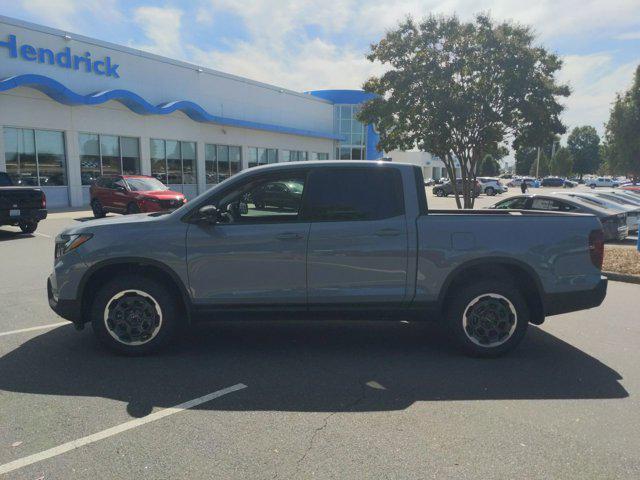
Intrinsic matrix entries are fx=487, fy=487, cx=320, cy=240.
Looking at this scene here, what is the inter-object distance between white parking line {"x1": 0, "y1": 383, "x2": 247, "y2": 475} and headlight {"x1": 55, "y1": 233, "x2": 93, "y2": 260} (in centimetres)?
188

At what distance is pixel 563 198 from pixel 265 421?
37.1 ft

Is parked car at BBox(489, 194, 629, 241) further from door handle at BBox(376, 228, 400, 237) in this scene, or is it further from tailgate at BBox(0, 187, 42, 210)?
tailgate at BBox(0, 187, 42, 210)

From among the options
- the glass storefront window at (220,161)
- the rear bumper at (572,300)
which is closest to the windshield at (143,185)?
the glass storefront window at (220,161)

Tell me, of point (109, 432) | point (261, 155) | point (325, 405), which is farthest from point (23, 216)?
point (261, 155)

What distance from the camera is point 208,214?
4.43 m

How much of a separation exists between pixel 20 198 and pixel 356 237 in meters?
11.9

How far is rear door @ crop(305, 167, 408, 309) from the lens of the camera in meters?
4.50

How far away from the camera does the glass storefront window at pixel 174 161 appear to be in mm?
26672

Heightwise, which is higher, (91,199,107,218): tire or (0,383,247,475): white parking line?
(91,199,107,218): tire

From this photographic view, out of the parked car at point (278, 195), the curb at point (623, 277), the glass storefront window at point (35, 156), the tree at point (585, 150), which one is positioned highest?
the tree at point (585, 150)

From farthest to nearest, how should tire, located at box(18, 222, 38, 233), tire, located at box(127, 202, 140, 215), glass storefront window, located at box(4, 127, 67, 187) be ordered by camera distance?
glass storefront window, located at box(4, 127, 67, 187) → tire, located at box(127, 202, 140, 215) → tire, located at box(18, 222, 38, 233)

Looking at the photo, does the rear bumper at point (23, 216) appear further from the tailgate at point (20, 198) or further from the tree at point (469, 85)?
the tree at point (469, 85)

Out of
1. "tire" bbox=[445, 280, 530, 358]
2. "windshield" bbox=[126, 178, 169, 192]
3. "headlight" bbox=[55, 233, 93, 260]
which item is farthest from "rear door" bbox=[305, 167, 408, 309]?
"windshield" bbox=[126, 178, 169, 192]

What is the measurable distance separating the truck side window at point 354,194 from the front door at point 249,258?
225mm
